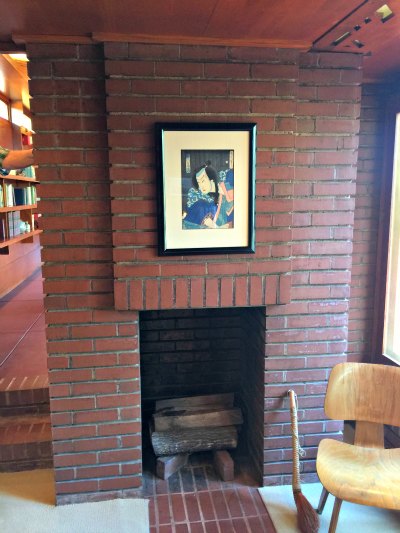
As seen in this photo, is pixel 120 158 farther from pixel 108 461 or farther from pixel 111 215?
pixel 108 461

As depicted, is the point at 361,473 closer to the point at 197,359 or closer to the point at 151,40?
the point at 197,359

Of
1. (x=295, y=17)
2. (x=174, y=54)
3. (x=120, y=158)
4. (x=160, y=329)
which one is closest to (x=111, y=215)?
(x=120, y=158)

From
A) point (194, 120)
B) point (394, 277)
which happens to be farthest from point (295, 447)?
point (194, 120)

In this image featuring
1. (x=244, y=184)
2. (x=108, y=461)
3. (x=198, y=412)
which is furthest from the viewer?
(x=198, y=412)

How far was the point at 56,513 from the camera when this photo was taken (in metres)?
2.17

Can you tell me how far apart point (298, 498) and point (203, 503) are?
0.48 meters

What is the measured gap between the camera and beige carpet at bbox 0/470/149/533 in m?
2.07

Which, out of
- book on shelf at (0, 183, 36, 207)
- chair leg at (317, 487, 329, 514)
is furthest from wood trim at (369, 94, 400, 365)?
book on shelf at (0, 183, 36, 207)

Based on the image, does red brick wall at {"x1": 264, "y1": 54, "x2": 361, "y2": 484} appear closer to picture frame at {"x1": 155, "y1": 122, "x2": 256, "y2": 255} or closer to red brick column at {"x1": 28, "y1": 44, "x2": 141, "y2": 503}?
picture frame at {"x1": 155, "y1": 122, "x2": 256, "y2": 255}

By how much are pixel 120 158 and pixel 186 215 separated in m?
0.39

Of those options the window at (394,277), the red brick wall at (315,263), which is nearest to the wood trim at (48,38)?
the red brick wall at (315,263)

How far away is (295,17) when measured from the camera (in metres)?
1.72

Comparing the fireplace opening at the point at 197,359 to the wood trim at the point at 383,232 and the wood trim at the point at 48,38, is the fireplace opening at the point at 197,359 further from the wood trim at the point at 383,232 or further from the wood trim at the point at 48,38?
the wood trim at the point at 48,38

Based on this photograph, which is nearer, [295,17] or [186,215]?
[295,17]
